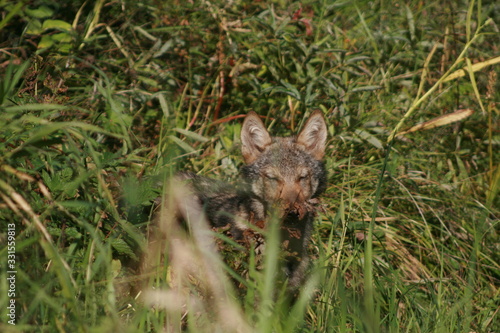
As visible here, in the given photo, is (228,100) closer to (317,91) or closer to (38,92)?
(317,91)

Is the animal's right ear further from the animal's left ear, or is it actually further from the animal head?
the animal's left ear

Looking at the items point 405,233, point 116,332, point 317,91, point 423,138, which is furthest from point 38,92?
point 423,138

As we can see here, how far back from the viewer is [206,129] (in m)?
5.33

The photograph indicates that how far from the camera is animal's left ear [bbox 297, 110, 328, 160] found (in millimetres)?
4504

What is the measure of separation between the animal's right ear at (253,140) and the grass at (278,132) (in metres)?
0.17

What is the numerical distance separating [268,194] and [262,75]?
5.60 ft

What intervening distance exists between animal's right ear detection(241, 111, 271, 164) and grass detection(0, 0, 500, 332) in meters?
0.17

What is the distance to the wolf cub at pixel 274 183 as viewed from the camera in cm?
412

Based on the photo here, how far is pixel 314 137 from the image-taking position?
4.59 meters

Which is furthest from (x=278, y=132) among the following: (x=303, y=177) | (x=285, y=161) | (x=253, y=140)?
(x=303, y=177)

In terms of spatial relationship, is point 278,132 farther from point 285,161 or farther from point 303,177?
point 303,177

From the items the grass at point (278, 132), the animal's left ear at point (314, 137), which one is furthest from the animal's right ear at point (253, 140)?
the animal's left ear at point (314, 137)

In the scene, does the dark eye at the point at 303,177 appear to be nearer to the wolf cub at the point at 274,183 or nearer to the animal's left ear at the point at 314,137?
the wolf cub at the point at 274,183

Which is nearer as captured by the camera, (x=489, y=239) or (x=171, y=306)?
(x=171, y=306)
